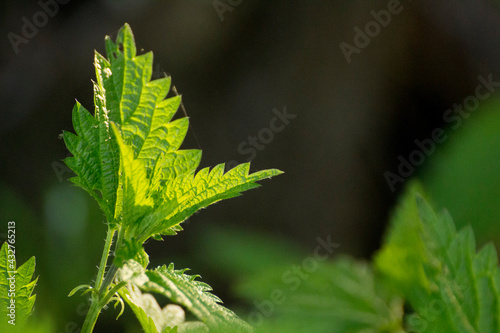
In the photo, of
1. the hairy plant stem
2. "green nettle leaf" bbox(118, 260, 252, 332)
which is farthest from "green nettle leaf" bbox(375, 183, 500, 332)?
the hairy plant stem

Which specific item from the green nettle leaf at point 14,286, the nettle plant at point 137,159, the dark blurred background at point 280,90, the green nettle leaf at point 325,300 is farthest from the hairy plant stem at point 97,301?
the dark blurred background at point 280,90

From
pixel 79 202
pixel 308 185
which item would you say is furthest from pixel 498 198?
pixel 308 185

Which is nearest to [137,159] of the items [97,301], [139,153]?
[139,153]

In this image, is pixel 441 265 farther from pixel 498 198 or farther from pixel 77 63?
pixel 77 63

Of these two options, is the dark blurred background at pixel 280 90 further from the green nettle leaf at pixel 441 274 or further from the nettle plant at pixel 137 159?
the green nettle leaf at pixel 441 274

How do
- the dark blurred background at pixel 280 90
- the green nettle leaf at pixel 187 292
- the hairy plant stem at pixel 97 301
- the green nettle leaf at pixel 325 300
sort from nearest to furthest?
the green nettle leaf at pixel 325 300 < the green nettle leaf at pixel 187 292 < the hairy plant stem at pixel 97 301 < the dark blurred background at pixel 280 90

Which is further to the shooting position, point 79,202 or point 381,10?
point 381,10
